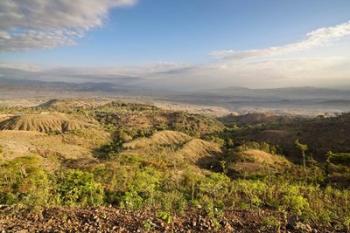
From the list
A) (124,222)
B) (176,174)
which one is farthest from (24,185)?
(176,174)

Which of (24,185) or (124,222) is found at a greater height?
(124,222)

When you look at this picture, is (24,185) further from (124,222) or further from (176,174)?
(176,174)

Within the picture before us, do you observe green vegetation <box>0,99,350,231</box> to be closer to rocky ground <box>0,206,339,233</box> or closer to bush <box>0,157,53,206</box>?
bush <box>0,157,53,206</box>

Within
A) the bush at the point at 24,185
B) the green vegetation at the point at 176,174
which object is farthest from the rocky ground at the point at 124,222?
the bush at the point at 24,185

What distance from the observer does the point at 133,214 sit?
912cm

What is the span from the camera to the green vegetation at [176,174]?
1160 cm

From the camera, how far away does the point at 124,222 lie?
27.5ft

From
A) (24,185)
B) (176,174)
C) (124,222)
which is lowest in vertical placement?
(176,174)

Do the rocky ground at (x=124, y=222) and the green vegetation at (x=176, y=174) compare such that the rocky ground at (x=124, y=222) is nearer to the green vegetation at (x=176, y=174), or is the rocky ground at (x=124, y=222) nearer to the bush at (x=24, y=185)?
the green vegetation at (x=176, y=174)

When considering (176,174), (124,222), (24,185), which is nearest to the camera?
(124,222)

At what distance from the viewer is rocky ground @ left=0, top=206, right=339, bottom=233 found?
8.02 m

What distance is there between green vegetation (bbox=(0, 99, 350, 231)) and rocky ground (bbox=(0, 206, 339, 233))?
0.17m

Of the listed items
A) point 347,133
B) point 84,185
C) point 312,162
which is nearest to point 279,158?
point 312,162

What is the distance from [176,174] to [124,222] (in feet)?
52.8
